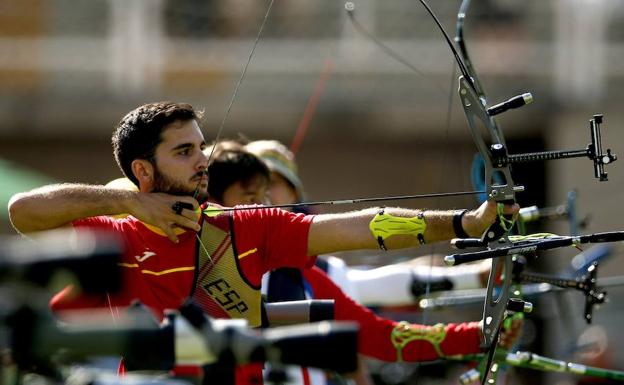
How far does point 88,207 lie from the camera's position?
391cm

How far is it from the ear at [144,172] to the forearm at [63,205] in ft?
0.58

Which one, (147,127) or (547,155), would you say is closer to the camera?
(547,155)

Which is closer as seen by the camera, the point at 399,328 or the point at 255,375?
the point at 255,375

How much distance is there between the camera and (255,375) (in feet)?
13.0

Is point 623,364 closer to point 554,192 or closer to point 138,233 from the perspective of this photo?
point 554,192

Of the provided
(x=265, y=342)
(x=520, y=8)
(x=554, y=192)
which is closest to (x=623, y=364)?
(x=554, y=192)

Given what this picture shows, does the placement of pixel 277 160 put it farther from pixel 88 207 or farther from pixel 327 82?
pixel 327 82

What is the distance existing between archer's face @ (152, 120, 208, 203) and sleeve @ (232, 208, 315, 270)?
0.16m

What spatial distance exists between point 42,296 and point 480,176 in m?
2.37

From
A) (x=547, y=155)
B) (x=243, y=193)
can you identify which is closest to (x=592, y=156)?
(x=547, y=155)

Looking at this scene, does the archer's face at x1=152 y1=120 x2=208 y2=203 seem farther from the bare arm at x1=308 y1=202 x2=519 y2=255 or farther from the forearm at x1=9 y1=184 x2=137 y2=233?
the bare arm at x1=308 y1=202 x2=519 y2=255

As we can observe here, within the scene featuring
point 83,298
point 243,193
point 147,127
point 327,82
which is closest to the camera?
point 83,298

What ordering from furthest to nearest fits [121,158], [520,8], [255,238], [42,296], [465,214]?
[520,8]
[121,158]
[255,238]
[465,214]
[42,296]

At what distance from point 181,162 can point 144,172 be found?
0.49 feet
